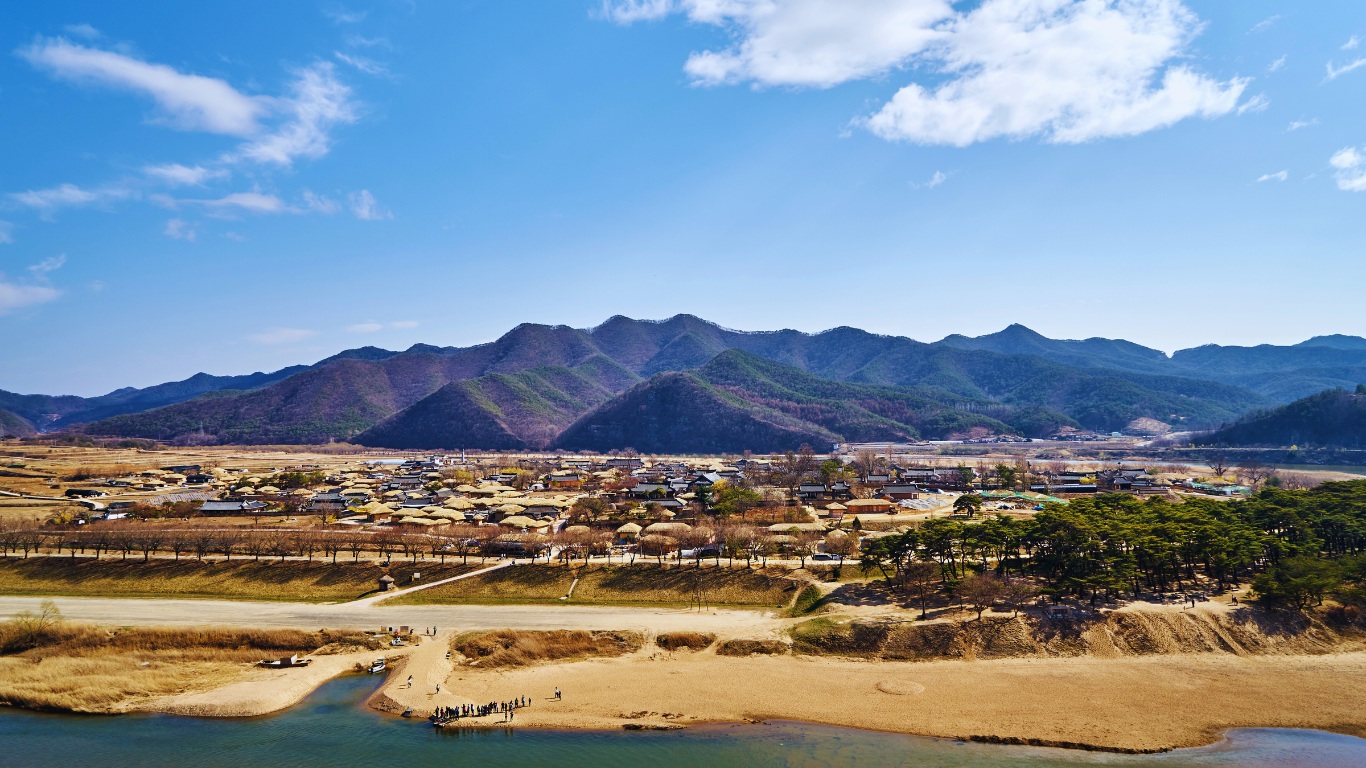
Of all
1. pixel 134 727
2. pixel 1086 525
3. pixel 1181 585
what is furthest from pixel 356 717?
pixel 1181 585

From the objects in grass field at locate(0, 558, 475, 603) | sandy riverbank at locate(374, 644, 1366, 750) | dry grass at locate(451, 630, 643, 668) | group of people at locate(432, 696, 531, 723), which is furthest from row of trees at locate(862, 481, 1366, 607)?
grass field at locate(0, 558, 475, 603)

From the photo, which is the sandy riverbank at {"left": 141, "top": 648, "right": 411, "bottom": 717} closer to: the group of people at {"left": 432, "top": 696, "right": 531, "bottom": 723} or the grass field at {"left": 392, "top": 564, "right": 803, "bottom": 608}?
the group of people at {"left": 432, "top": 696, "right": 531, "bottom": 723}

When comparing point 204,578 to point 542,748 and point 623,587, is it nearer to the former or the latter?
point 623,587

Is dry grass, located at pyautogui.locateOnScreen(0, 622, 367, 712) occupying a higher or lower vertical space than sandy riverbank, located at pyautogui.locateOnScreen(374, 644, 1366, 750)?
higher

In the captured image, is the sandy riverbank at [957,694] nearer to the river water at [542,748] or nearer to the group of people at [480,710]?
the group of people at [480,710]

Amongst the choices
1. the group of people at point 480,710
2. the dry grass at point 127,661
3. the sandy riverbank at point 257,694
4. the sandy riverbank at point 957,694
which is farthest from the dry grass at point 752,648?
the dry grass at point 127,661

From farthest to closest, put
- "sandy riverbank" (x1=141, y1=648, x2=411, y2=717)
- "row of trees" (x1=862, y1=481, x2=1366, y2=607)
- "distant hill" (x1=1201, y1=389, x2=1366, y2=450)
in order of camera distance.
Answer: "distant hill" (x1=1201, y1=389, x2=1366, y2=450), "row of trees" (x1=862, y1=481, x2=1366, y2=607), "sandy riverbank" (x1=141, y1=648, x2=411, y2=717)

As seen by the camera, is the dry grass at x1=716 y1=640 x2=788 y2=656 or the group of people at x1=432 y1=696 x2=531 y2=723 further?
the dry grass at x1=716 y1=640 x2=788 y2=656

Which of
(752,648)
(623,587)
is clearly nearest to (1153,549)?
(752,648)
